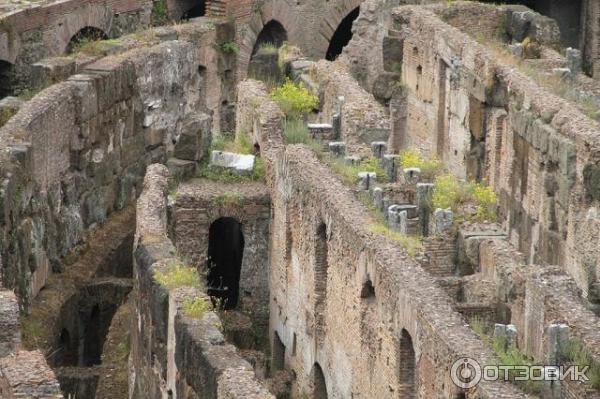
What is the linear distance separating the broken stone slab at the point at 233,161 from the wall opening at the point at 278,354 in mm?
2519

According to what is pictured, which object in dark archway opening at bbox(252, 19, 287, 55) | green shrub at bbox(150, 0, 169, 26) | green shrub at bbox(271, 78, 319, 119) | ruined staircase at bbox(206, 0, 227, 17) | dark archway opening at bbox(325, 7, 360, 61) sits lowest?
dark archway opening at bbox(325, 7, 360, 61)

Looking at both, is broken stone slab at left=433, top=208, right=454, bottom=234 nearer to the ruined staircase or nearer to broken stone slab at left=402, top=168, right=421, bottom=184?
broken stone slab at left=402, top=168, right=421, bottom=184

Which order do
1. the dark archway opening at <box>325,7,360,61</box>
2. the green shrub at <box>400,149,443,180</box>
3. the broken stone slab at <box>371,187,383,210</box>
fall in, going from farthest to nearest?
the dark archway opening at <box>325,7,360,61</box>
the green shrub at <box>400,149,443,180</box>
the broken stone slab at <box>371,187,383,210</box>

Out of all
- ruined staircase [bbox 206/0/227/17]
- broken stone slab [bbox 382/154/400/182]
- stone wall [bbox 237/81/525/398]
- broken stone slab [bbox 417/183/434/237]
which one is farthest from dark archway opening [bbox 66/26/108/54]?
broken stone slab [bbox 417/183/434/237]

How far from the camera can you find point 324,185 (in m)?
34.6

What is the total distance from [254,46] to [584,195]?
16.6m

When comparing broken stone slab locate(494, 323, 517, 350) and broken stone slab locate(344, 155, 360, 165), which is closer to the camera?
broken stone slab locate(494, 323, 517, 350)

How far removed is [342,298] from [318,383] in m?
2.09

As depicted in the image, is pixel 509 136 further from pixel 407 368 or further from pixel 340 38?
pixel 340 38

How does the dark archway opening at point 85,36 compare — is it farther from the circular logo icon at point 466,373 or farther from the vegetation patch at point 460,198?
the circular logo icon at point 466,373

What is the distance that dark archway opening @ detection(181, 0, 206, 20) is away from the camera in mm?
53344

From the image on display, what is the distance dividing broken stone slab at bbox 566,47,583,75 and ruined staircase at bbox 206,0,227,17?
27.5 feet

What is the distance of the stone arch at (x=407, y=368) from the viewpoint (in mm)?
30203

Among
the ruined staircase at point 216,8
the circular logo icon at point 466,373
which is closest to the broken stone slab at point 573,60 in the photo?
the ruined staircase at point 216,8
